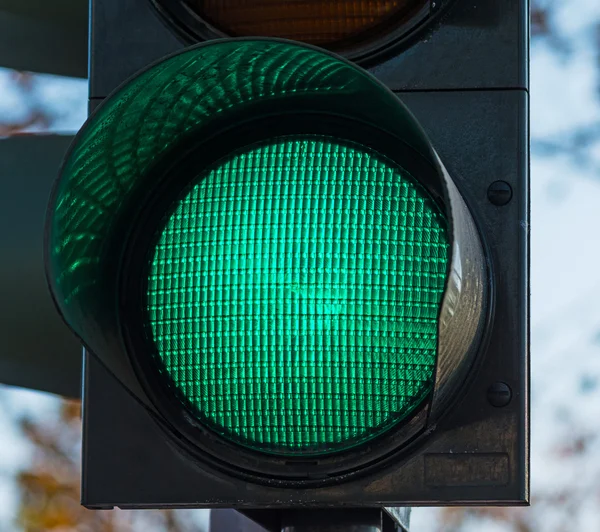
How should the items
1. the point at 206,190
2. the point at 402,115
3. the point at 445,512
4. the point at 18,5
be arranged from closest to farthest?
the point at 402,115 → the point at 206,190 → the point at 18,5 → the point at 445,512

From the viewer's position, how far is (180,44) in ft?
5.02

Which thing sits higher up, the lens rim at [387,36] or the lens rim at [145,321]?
the lens rim at [387,36]

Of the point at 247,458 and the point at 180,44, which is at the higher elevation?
the point at 180,44

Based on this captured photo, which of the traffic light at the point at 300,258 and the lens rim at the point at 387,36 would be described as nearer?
the traffic light at the point at 300,258

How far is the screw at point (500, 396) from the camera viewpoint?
142 centimetres

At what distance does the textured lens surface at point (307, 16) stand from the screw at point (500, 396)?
1.44 feet

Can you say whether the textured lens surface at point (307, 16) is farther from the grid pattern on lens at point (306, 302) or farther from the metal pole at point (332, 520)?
the metal pole at point (332, 520)

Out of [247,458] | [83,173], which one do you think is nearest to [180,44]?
[83,173]

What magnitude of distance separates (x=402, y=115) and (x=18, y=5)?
57cm

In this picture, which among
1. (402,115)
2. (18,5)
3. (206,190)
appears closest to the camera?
(402,115)

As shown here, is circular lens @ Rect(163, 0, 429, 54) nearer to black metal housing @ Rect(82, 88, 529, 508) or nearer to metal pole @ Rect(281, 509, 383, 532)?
black metal housing @ Rect(82, 88, 529, 508)

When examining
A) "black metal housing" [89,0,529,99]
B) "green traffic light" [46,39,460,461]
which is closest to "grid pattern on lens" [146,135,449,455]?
"green traffic light" [46,39,460,461]

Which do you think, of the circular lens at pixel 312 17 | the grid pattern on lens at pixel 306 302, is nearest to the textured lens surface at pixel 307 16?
the circular lens at pixel 312 17

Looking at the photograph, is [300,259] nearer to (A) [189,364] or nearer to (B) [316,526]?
(A) [189,364]
